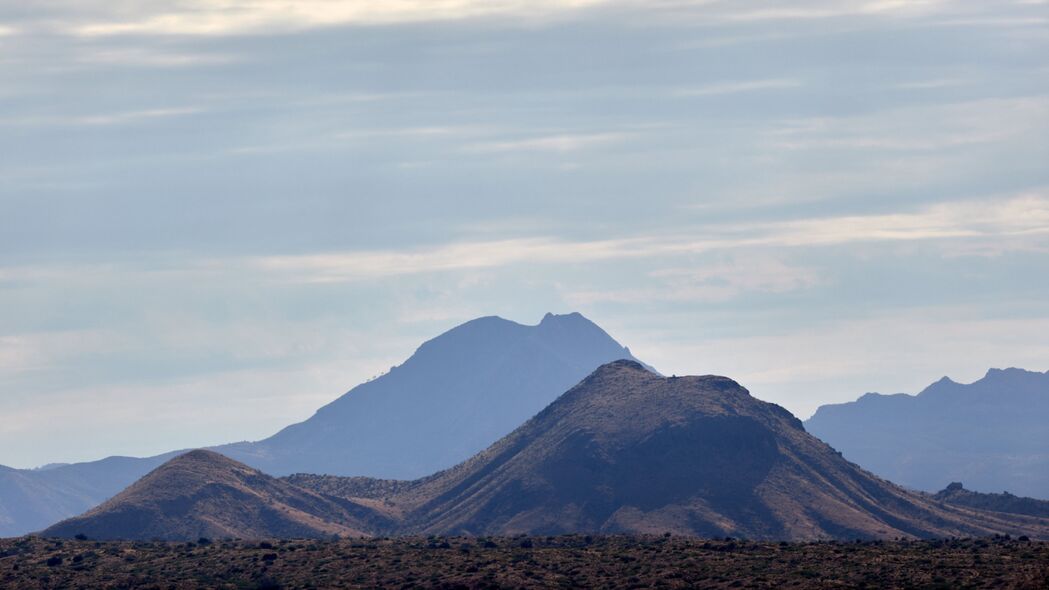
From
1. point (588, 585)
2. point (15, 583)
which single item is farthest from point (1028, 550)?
point (15, 583)

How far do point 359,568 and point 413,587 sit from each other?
1390 cm

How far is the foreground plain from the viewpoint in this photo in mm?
132000

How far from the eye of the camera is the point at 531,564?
149500 millimetres

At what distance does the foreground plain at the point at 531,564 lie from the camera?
132 metres

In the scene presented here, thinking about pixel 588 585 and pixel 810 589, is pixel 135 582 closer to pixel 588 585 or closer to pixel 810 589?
pixel 588 585

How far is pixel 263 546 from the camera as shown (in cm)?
17450

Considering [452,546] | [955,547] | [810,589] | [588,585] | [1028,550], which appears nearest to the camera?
[810,589]

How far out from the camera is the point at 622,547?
162m

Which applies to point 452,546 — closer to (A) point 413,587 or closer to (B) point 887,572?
(A) point 413,587

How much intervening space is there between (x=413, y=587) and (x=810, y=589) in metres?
37.2

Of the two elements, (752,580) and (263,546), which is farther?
(263,546)

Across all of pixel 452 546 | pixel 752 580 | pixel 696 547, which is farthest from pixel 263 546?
pixel 752 580

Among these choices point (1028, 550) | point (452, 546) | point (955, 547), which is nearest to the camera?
point (1028, 550)

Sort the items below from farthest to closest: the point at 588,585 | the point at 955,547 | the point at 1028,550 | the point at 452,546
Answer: the point at 452,546 → the point at 955,547 → the point at 1028,550 → the point at 588,585
